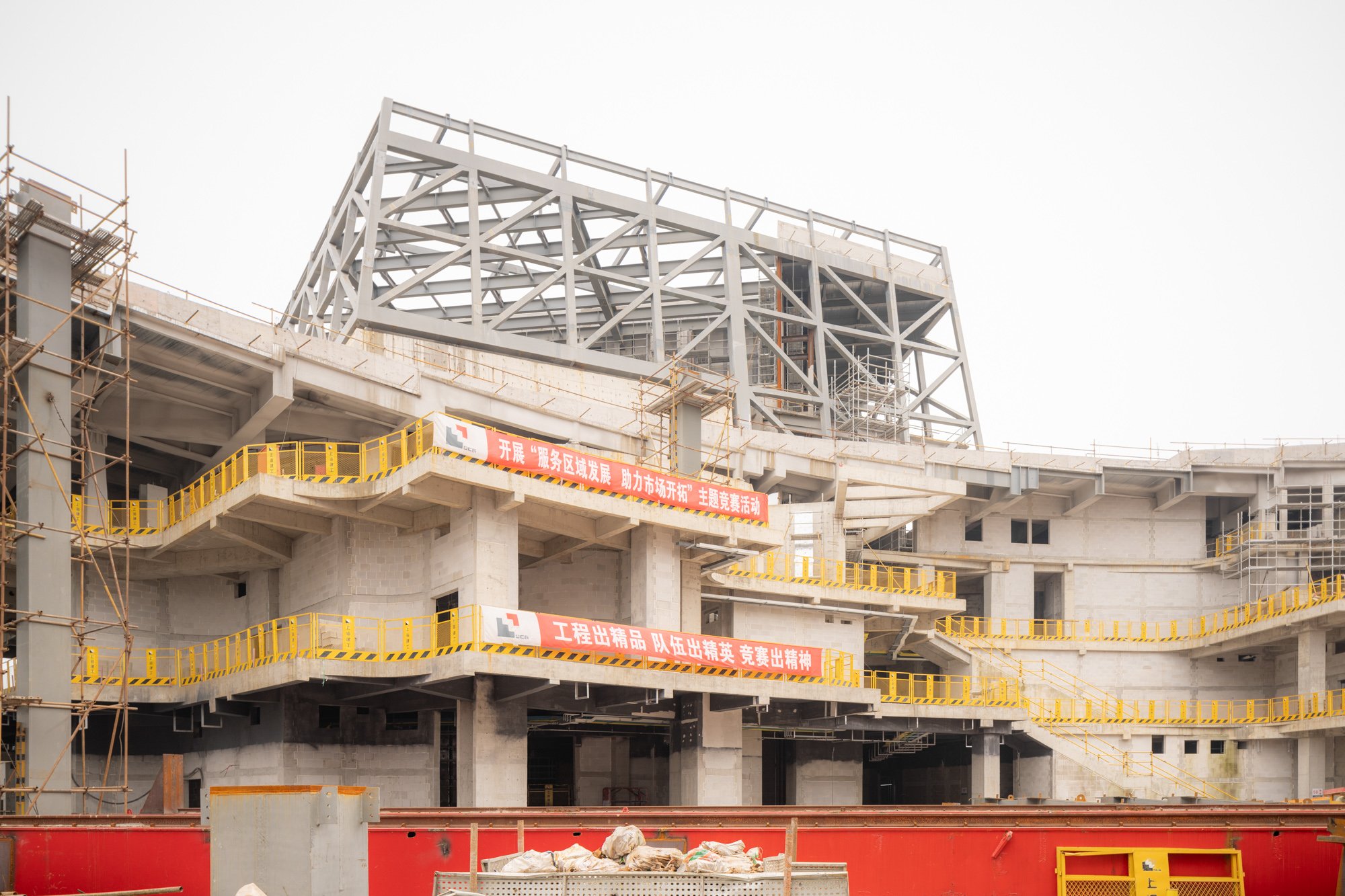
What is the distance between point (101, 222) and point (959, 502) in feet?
106

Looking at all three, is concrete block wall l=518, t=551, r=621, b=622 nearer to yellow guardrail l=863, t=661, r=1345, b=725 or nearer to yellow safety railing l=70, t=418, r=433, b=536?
yellow safety railing l=70, t=418, r=433, b=536

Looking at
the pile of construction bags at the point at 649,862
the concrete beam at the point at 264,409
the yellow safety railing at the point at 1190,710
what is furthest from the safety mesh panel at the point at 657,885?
the yellow safety railing at the point at 1190,710

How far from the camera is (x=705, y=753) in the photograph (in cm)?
3619

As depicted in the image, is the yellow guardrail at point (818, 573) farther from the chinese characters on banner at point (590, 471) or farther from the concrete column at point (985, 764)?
the concrete column at point (985, 764)

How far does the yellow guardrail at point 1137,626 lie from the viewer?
4512 cm

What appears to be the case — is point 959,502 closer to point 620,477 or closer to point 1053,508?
point 1053,508

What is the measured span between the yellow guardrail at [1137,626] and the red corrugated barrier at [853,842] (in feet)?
91.9

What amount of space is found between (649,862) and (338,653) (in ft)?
58.3

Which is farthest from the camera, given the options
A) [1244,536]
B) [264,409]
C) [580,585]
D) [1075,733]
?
[1244,536]

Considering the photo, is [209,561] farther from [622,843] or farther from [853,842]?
[622,843]

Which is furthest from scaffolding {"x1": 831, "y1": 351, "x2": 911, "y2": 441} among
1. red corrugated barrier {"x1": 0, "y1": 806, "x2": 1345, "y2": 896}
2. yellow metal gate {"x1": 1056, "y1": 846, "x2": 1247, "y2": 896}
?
yellow metal gate {"x1": 1056, "y1": 846, "x2": 1247, "y2": 896}

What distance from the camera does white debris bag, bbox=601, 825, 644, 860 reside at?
592 inches

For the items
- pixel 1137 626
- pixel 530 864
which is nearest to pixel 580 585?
pixel 530 864

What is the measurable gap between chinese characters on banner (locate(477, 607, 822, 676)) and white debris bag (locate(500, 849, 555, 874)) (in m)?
14.9
